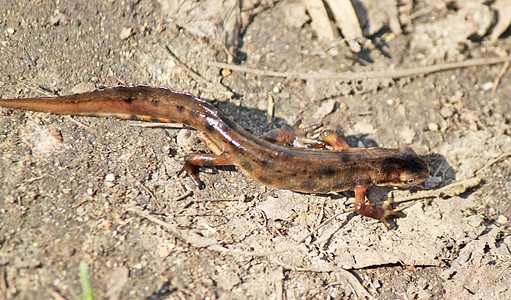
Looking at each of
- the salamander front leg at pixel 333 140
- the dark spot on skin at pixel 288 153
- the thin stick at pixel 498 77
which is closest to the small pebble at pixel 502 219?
the thin stick at pixel 498 77

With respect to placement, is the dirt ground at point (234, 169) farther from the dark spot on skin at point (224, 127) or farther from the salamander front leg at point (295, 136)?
the dark spot on skin at point (224, 127)

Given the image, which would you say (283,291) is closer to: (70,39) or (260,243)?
(260,243)

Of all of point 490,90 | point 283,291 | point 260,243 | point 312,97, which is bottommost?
point 283,291

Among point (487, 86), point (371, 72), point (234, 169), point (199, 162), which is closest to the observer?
point (199, 162)

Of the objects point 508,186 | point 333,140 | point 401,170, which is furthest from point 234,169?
point 508,186

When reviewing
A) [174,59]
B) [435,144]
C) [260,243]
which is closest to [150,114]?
[174,59]

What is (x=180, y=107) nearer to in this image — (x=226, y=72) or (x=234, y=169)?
(x=234, y=169)
